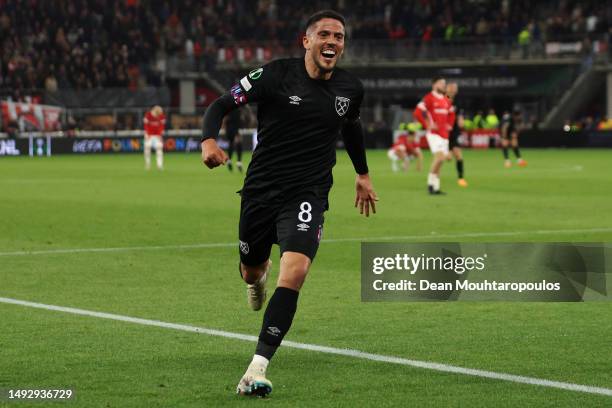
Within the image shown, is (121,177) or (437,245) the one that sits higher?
(437,245)

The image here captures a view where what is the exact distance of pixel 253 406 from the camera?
6535 mm

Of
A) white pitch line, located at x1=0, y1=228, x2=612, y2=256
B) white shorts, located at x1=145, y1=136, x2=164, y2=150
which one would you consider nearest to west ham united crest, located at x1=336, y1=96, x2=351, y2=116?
white pitch line, located at x1=0, y1=228, x2=612, y2=256

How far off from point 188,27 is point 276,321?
187ft

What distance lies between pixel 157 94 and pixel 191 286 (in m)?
44.2

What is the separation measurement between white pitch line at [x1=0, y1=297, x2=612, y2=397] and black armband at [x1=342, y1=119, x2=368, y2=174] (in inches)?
46.4

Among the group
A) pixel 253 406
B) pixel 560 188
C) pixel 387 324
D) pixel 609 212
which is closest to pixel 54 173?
pixel 560 188

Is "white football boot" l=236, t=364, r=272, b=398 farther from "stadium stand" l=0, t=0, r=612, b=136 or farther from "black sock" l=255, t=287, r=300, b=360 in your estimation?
"stadium stand" l=0, t=0, r=612, b=136

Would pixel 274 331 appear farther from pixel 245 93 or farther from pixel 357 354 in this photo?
pixel 245 93

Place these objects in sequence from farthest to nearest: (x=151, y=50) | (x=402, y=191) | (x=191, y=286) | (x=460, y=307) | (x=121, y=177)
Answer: (x=151, y=50), (x=121, y=177), (x=402, y=191), (x=191, y=286), (x=460, y=307)

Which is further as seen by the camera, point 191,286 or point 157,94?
point 157,94

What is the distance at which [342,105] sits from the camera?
308 inches

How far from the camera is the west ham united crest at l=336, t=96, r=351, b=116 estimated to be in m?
7.81

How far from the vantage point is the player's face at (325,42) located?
752 centimetres

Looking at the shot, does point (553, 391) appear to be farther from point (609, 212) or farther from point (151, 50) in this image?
point (151, 50)
